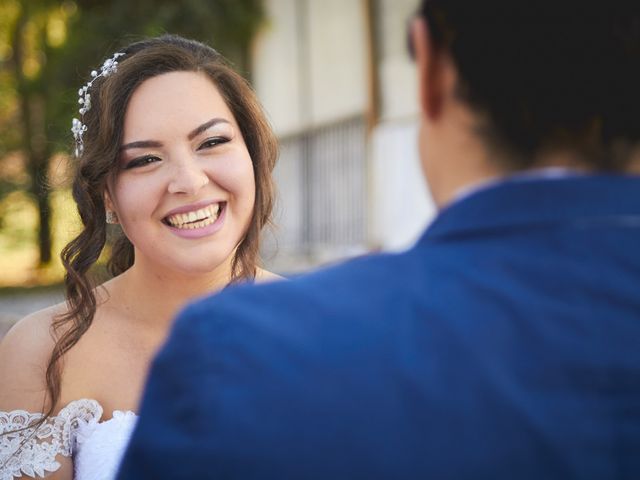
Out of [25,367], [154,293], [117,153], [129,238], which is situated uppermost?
[117,153]

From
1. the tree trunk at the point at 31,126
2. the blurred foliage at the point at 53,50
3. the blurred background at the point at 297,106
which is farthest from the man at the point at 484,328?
the tree trunk at the point at 31,126

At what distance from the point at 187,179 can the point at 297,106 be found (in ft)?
26.1

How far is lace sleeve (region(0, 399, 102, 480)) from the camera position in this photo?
218 cm

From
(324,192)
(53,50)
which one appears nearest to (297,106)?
(324,192)

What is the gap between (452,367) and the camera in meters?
0.76

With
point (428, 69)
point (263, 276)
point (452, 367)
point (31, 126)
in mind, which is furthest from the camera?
point (31, 126)

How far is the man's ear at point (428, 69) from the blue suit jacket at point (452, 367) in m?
0.12

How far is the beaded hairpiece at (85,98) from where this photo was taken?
7.79ft

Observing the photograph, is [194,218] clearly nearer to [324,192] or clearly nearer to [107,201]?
[107,201]

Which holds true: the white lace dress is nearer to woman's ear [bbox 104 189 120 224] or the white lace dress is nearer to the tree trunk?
woman's ear [bbox 104 189 120 224]

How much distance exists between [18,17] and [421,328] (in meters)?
15.5

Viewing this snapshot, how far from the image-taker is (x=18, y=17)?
14.8m

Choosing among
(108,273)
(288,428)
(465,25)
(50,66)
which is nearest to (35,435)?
(108,273)

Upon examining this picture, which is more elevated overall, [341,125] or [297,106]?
[297,106]
